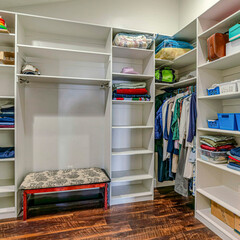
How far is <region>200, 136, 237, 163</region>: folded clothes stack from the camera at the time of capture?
192cm

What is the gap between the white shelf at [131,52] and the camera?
8.14 ft

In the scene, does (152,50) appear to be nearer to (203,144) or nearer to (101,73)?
(101,73)

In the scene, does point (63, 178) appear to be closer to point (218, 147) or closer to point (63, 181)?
point (63, 181)

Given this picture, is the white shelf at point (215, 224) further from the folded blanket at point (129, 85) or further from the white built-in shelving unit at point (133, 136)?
the folded blanket at point (129, 85)

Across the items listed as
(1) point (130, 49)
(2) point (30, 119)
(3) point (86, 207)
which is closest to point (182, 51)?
(1) point (130, 49)

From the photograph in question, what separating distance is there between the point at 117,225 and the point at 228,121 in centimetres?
161

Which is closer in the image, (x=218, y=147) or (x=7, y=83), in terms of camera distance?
(x=218, y=147)

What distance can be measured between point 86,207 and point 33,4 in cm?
282

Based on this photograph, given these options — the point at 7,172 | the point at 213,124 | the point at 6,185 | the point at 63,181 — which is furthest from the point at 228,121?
the point at 7,172

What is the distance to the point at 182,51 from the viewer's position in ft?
8.59

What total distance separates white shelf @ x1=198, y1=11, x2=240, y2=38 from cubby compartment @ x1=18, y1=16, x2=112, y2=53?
116 cm

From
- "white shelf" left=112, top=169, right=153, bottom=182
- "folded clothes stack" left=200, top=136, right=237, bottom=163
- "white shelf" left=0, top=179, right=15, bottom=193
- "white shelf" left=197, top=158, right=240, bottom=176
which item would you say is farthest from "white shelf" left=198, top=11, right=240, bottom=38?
"white shelf" left=0, top=179, right=15, bottom=193

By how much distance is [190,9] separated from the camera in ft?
9.48

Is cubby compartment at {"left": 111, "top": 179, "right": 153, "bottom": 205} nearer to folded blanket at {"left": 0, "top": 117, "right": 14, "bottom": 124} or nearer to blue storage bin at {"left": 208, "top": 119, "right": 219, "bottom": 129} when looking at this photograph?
blue storage bin at {"left": 208, "top": 119, "right": 219, "bottom": 129}
